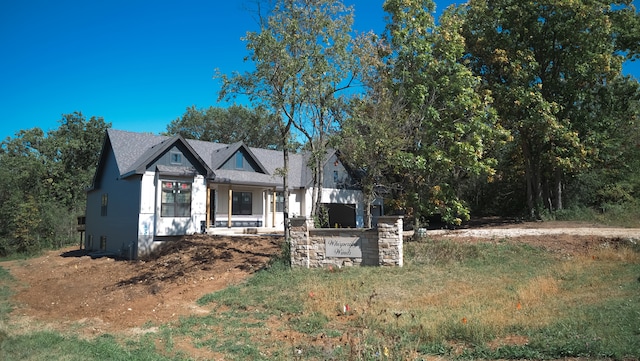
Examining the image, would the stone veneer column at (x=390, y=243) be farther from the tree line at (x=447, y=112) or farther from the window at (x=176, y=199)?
the window at (x=176, y=199)

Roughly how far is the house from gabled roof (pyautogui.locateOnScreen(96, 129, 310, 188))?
50mm

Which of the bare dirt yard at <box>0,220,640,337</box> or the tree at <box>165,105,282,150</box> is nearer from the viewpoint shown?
the bare dirt yard at <box>0,220,640,337</box>

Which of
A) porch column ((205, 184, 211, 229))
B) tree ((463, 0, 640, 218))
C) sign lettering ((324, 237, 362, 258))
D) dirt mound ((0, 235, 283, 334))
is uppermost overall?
tree ((463, 0, 640, 218))

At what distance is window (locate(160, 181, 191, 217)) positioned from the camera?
20875mm

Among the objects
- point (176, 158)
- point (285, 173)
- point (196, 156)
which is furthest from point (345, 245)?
point (176, 158)

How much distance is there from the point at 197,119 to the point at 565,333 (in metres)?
46.9

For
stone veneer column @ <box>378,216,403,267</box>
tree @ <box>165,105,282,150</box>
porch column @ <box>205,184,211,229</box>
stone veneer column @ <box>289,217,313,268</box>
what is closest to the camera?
stone veneer column @ <box>378,216,403,267</box>

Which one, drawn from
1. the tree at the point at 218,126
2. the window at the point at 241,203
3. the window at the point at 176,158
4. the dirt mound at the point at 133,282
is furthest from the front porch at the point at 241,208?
the tree at the point at 218,126

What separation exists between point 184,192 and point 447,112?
1269 cm

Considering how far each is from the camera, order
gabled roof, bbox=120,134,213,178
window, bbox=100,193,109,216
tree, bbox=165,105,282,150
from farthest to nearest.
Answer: tree, bbox=165,105,282,150
window, bbox=100,193,109,216
gabled roof, bbox=120,134,213,178

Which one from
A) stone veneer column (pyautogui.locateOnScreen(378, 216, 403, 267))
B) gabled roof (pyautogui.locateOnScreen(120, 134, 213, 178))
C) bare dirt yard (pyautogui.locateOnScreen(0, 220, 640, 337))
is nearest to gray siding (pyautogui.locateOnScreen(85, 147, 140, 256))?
gabled roof (pyautogui.locateOnScreen(120, 134, 213, 178))

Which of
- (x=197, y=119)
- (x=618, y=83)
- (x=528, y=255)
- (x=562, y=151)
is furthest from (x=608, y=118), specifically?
(x=197, y=119)

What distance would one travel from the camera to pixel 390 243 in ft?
42.9

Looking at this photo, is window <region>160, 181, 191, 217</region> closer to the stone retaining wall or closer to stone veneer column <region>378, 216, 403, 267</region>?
the stone retaining wall
